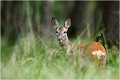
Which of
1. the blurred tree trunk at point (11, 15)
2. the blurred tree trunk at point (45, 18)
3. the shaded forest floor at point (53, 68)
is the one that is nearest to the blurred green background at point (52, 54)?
the shaded forest floor at point (53, 68)

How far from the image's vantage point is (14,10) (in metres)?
18.8

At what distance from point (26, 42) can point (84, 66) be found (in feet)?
8.74

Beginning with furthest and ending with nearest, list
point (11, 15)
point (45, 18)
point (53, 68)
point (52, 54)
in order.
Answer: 1. point (11, 15)
2. point (45, 18)
3. point (52, 54)
4. point (53, 68)

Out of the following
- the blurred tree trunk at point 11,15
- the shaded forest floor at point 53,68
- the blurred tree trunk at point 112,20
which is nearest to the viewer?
the shaded forest floor at point 53,68

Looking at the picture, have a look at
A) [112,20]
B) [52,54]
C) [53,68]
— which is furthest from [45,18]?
[53,68]

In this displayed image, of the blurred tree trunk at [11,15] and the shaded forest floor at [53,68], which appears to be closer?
the shaded forest floor at [53,68]

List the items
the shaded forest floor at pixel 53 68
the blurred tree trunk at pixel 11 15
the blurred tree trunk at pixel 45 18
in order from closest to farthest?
the shaded forest floor at pixel 53 68 → the blurred tree trunk at pixel 45 18 → the blurred tree trunk at pixel 11 15

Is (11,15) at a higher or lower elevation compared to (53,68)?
higher

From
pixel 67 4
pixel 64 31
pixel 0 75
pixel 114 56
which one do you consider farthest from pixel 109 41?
pixel 67 4

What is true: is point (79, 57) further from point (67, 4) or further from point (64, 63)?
point (67, 4)

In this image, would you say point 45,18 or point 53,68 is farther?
point 45,18

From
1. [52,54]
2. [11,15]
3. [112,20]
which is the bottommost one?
[52,54]

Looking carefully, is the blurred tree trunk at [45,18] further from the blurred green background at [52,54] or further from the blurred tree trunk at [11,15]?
the blurred green background at [52,54]

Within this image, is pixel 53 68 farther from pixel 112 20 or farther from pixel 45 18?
pixel 45 18
